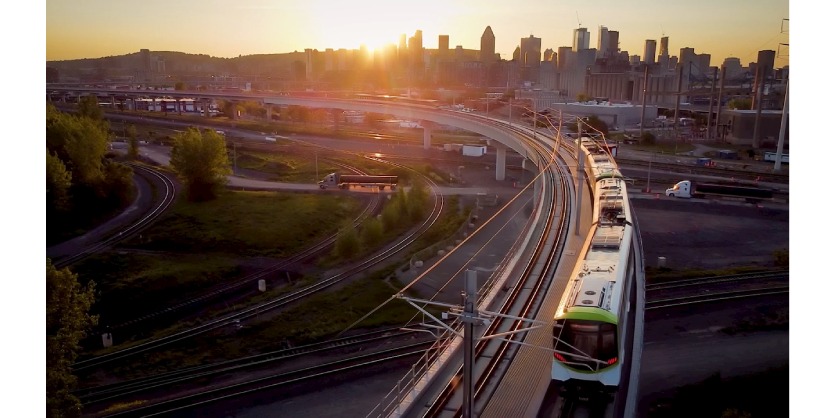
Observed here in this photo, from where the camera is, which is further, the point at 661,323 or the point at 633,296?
the point at 661,323

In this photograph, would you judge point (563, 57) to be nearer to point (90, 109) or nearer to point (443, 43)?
point (443, 43)

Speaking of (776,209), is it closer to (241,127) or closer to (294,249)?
(294,249)

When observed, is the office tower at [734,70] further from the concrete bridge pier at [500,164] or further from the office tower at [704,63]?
the concrete bridge pier at [500,164]

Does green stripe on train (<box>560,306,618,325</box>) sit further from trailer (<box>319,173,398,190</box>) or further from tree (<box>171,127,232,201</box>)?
trailer (<box>319,173,398,190</box>)

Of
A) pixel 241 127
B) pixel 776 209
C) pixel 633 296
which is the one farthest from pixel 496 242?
pixel 241 127

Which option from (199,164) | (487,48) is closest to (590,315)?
(199,164)

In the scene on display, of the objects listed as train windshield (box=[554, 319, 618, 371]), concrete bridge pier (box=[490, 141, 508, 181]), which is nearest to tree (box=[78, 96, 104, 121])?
concrete bridge pier (box=[490, 141, 508, 181])
